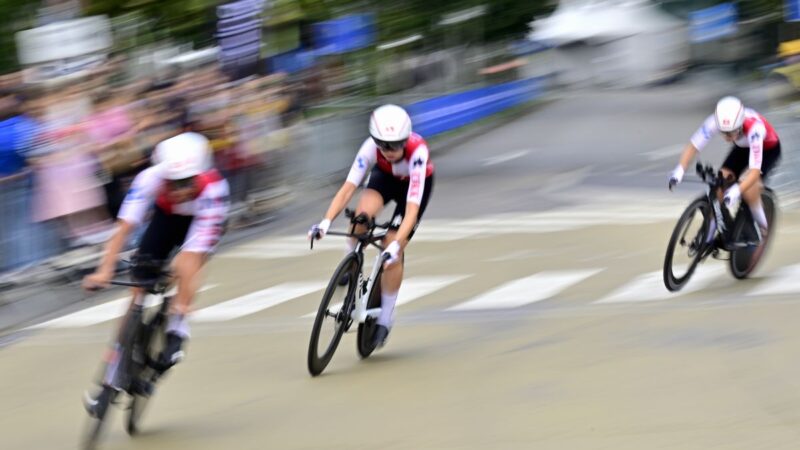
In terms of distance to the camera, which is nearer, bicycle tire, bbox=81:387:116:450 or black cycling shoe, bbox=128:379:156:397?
bicycle tire, bbox=81:387:116:450

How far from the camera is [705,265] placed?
12422 millimetres

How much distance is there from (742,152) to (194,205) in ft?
17.2

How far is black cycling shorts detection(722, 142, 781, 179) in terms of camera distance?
11.3 m

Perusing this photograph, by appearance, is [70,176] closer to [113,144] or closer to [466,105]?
[113,144]

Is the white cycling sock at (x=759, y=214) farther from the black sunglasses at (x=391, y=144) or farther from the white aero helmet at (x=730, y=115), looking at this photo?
the black sunglasses at (x=391, y=144)

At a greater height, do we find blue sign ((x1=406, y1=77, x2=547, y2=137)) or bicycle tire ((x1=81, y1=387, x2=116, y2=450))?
bicycle tire ((x1=81, y1=387, x2=116, y2=450))

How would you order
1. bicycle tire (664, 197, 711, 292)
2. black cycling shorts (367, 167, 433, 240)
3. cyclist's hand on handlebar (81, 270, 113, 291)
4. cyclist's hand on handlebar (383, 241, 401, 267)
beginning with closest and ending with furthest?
cyclist's hand on handlebar (81, 270, 113, 291) < cyclist's hand on handlebar (383, 241, 401, 267) < black cycling shorts (367, 167, 433, 240) < bicycle tire (664, 197, 711, 292)

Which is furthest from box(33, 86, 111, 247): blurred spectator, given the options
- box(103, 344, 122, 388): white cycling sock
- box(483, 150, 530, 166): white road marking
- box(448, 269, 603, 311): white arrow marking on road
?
box(483, 150, 530, 166): white road marking

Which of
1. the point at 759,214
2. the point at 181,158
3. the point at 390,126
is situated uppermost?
the point at 181,158

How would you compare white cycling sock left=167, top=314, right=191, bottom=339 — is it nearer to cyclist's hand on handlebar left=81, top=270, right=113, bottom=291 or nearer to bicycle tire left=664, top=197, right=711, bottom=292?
cyclist's hand on handlebar left=81, top=270, right=113, bottom=291

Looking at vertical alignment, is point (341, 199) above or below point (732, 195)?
above

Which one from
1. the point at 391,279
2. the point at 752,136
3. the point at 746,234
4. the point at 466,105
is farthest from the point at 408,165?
the point at 466,105

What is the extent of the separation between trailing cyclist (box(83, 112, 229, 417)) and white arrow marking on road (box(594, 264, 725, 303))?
438cm

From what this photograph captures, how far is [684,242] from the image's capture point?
36.7 feet
